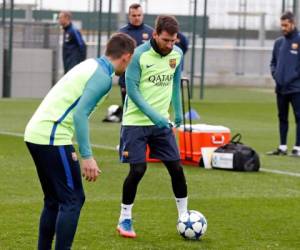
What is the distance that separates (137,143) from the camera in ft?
31.6

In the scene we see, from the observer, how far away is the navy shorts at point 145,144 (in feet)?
31.5

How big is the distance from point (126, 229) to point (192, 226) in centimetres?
57

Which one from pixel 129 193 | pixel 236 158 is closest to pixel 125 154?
pixel 129 193

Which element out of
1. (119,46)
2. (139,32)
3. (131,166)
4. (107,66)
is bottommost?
(131,166)

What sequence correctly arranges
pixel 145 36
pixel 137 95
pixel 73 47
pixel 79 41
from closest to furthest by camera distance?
pixel 137 95
pixel 145 36
pixel 79 41
pixel 73 47

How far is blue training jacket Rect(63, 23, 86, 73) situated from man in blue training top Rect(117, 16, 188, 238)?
1357 centimetres

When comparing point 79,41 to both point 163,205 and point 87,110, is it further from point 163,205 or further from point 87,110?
point 87,110

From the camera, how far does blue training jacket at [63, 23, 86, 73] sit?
2328 cm

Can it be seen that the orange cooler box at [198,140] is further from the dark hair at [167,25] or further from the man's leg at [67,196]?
the man's leg at [67,196]

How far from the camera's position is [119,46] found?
7656 mm

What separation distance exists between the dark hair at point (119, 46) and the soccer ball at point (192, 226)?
7.26 ft

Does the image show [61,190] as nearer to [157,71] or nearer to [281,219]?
[157,71]

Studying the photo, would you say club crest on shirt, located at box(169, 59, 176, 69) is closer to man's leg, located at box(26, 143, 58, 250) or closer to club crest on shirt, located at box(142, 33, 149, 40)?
man's leg, located at box(26, 143, 58, 250)

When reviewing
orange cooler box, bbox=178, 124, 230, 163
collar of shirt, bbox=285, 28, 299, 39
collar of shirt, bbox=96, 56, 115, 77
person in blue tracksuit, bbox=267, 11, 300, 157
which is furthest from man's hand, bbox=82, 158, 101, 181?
collar of shirt, bbox=285, 28, 299, 39
